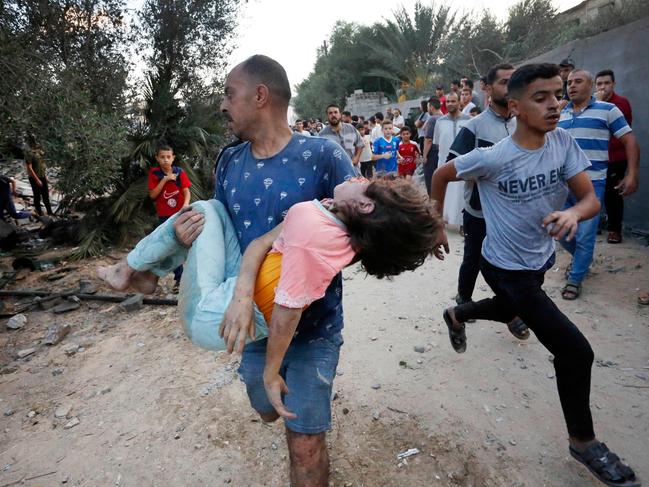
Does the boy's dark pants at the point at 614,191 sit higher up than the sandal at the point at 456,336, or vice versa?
the boy's dark pants at the point at 614,191

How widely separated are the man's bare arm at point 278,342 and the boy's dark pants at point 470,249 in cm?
230

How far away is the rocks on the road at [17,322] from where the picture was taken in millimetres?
4594

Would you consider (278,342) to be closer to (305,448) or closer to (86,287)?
(305,448)

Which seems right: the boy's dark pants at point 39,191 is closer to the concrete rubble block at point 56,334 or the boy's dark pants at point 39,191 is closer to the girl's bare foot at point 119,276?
the concrete rubble block at point 56,334

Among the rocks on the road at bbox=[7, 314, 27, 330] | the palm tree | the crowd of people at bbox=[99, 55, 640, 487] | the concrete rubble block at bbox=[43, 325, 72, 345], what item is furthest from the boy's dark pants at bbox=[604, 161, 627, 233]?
the palm tree

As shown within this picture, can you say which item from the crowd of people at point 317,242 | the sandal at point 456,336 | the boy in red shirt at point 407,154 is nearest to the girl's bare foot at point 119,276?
the crowd of people at point 317,242

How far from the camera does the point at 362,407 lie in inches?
110

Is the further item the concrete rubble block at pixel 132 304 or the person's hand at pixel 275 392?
the concrete rubble block at pixel 132 304

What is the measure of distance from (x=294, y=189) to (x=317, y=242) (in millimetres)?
472

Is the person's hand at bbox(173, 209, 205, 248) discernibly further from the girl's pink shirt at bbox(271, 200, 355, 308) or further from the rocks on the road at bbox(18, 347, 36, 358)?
the rocks on the road at bbox(18, 347, 36, 358)

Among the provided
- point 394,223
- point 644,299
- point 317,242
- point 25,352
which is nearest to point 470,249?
point 644,299

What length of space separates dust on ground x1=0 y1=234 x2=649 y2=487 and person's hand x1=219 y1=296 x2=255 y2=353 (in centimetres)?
137

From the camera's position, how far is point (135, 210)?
7219mm

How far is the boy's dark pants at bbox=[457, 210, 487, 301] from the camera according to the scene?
3.28 metres
